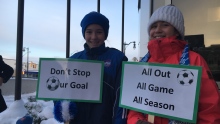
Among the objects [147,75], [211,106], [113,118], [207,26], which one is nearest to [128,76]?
[147,75]

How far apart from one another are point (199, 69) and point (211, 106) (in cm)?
19

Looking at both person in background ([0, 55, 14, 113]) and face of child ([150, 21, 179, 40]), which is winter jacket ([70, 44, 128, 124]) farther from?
person in background ([0, 55, 14, 113])

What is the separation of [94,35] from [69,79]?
376 millimetres

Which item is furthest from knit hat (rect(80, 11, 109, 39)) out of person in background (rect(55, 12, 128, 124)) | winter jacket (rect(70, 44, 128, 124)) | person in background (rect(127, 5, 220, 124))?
person in background (rect(127, 5, 220, 124))

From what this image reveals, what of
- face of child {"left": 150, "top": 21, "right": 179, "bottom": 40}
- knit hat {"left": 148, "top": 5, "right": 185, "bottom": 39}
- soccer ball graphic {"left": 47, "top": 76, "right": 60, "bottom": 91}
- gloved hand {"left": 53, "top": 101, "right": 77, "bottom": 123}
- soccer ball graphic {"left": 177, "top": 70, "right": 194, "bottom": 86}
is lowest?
gloved hand {"left": 53, "top": 101, "right": 77, "bottom": 123}

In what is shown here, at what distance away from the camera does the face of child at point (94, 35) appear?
1.91 metres

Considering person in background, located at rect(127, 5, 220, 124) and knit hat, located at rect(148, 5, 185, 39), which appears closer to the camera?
person in background, located at rect(127, 5, 220, 124)

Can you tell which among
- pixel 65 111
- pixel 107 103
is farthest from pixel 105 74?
pixel 65 111

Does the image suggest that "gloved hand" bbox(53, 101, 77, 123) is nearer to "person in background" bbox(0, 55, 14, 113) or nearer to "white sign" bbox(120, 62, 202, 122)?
"white sign" bbox(120, 62, 202, 122)

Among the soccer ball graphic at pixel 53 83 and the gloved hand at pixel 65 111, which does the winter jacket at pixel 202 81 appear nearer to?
the gloved hand at pixel 65 111

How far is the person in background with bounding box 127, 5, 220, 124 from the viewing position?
4.09 feet

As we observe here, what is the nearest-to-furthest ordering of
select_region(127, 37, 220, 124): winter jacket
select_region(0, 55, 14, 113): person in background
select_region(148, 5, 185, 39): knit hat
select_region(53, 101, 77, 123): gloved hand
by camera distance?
select_region(127, 37, 220, 124): winter jacket → select_region(148, 5, 185, 39): knit hat → select_region(53, 101, 77, 123): gloved hand → select_region(0, 55, 14, 113): person in background

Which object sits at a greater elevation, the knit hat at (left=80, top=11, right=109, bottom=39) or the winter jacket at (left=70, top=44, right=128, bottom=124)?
the knit hat at (left=80, top=11, right=109, bottom=39)

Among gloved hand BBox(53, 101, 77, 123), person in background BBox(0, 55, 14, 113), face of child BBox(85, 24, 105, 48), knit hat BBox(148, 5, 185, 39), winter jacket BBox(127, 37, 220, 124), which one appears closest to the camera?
winter jacket BBox(127, 37, 220, 124)
